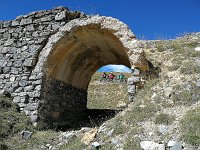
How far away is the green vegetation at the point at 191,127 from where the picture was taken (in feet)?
23.0

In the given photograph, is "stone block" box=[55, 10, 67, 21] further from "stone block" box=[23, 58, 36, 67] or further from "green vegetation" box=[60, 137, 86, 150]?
"green vegetation" box=[60, 137, 86, 150]

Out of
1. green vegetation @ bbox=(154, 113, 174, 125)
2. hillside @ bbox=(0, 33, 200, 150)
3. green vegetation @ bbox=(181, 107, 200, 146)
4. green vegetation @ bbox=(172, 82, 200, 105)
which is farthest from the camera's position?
green vegetation @ bbox=(172, 82, 200, 105)

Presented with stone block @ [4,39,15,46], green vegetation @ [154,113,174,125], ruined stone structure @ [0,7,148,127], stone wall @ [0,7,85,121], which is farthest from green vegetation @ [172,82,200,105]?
stone block @ [4,39,15,46]

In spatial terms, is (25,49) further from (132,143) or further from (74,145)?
(132,143)

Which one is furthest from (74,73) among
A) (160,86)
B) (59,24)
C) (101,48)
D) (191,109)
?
(191,109)

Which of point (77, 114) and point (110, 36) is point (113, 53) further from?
point (77, 114)

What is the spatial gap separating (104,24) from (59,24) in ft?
5.59

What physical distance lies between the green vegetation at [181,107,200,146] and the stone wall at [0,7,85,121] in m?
4.99

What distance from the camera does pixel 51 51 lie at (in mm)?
11008

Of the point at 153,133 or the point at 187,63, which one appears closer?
the point at 153,133

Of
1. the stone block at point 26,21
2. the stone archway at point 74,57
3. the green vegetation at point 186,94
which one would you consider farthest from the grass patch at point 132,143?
the stone block at point 26,21

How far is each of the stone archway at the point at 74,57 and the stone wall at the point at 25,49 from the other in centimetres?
29

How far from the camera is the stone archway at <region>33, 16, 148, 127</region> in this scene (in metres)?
10.4

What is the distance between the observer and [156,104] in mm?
8922
